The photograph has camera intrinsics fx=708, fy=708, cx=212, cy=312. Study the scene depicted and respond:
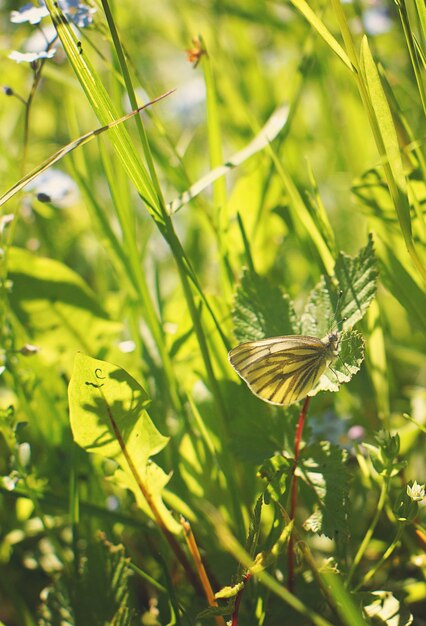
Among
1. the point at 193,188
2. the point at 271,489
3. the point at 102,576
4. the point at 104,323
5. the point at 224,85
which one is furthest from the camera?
the point at 224,85

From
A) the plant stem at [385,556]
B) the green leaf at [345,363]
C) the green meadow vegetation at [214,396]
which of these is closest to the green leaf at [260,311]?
the green meadow vegetation at [214,396]

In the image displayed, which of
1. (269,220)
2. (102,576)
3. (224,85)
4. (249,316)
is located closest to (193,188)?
(249,316)

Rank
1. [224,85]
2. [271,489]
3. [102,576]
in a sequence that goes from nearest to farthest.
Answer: [271,489]
[102,576]
[224,85]

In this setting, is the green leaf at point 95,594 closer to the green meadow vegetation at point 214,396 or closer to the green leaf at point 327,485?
the green meadow vegetation at point 214,396

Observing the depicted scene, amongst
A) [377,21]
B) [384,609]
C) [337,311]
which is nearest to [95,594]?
[384,609]

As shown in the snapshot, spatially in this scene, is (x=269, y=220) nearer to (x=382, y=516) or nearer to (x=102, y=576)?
(x=382, y=516)

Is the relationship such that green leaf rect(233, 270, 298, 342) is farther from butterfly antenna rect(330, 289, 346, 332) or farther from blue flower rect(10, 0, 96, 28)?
blue flower rect(10, 0, 96, 28)

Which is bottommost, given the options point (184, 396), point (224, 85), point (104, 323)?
point (184, 396)
